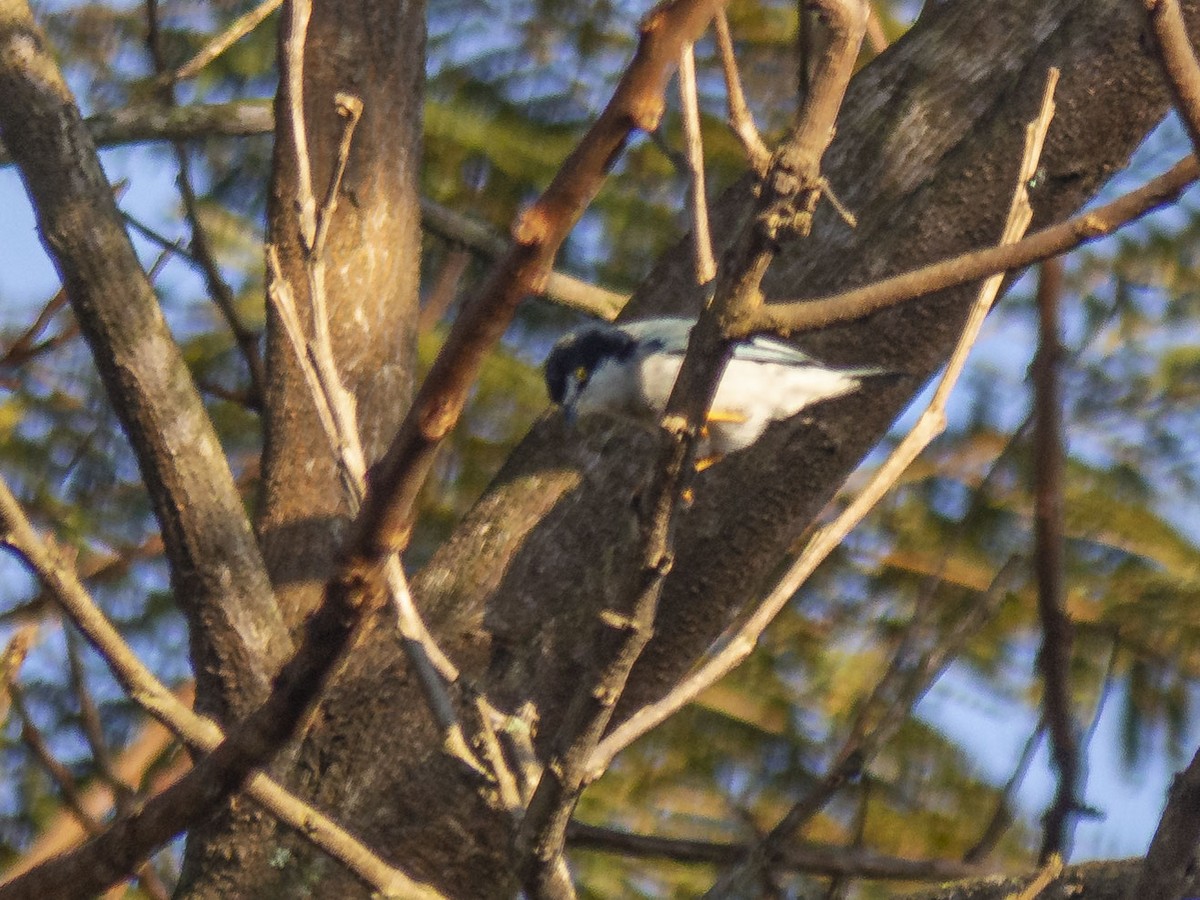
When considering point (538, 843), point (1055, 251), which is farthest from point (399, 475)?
point (1055, 251)

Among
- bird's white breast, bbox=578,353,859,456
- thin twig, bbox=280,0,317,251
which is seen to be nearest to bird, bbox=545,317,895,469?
bird's white breast, bbox=578,353,859,456

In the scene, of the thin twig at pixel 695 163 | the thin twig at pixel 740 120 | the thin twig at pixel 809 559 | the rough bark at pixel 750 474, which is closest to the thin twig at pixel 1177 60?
the thin twig at pixel 809 559

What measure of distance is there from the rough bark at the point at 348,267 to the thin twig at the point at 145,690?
996 mm

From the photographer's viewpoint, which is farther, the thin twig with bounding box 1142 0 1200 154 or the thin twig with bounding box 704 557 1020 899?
the thin twig with bounding box 704 557 1020 899

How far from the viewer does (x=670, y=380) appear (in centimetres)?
372

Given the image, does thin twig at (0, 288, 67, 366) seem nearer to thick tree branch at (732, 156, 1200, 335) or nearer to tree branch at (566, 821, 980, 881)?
tree branch at (566, 821, 980, 881)

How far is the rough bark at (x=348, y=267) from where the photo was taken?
342 cm

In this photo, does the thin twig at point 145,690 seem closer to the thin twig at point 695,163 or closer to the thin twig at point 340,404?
the thin twig at point 340,404

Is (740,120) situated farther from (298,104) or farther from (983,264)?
(298,104)

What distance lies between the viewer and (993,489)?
14.1 ft

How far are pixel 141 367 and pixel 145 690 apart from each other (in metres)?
0.89

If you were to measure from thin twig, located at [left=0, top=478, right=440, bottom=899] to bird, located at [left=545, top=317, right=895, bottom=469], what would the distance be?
130cm

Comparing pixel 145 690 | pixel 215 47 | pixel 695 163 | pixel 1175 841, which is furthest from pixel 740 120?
pixel 215 47

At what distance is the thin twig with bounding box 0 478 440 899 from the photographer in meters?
2.17
